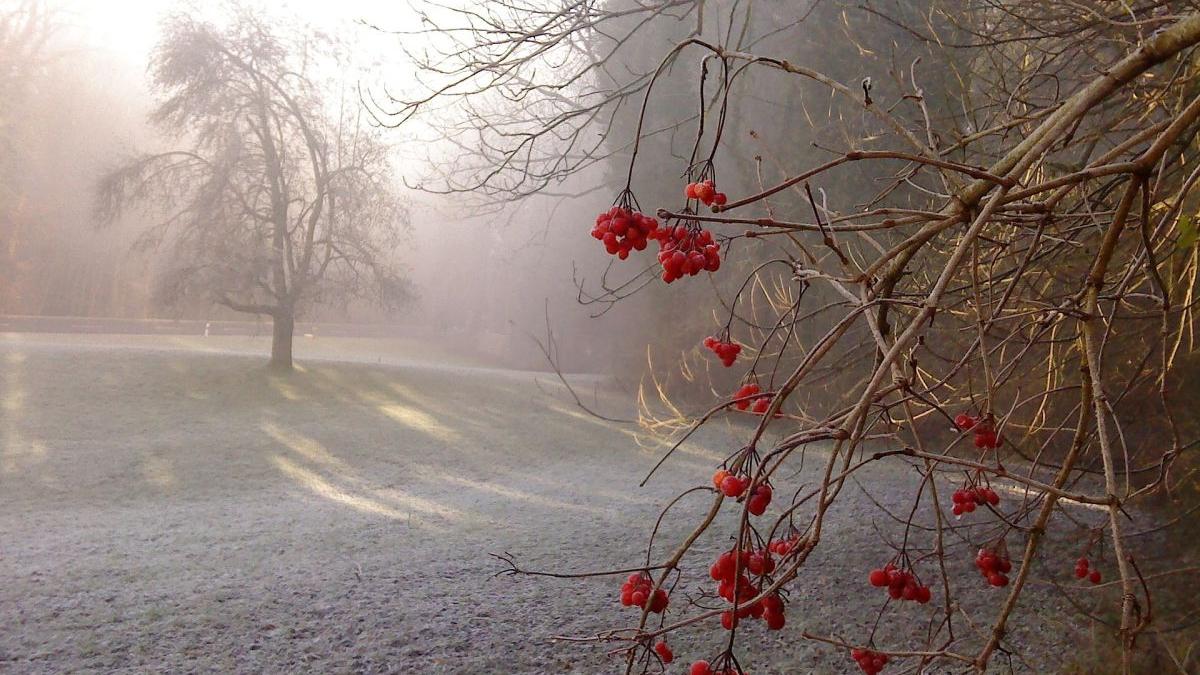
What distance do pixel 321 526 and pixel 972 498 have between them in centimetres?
480

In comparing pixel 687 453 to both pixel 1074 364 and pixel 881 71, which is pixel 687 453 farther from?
pixel 1074 364

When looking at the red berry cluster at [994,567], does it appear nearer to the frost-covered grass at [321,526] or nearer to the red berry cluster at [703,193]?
the red berry cluster at [703,193]

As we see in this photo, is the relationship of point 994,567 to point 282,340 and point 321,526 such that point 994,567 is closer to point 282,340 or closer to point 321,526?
point 321,526

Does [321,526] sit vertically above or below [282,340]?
below

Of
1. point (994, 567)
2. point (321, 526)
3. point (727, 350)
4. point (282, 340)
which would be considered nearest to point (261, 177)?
point (282, 340)

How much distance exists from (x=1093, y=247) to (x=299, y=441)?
284 inches

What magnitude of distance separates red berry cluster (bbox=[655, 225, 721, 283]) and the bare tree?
10.9m

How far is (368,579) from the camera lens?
14.2 ft

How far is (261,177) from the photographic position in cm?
1156

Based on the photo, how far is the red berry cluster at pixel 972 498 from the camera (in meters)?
1.67

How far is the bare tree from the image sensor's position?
1114 cm

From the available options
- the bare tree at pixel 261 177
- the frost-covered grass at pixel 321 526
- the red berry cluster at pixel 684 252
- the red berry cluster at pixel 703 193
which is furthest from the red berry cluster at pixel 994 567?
the bare tree at pixel 261 177

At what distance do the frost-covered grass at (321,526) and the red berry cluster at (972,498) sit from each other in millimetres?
1941

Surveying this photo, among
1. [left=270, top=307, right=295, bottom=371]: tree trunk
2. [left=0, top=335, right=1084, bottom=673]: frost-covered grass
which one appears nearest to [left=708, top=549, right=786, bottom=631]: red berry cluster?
[left=0, top=335, right=1084, bottom=673]: frost-covered grass
